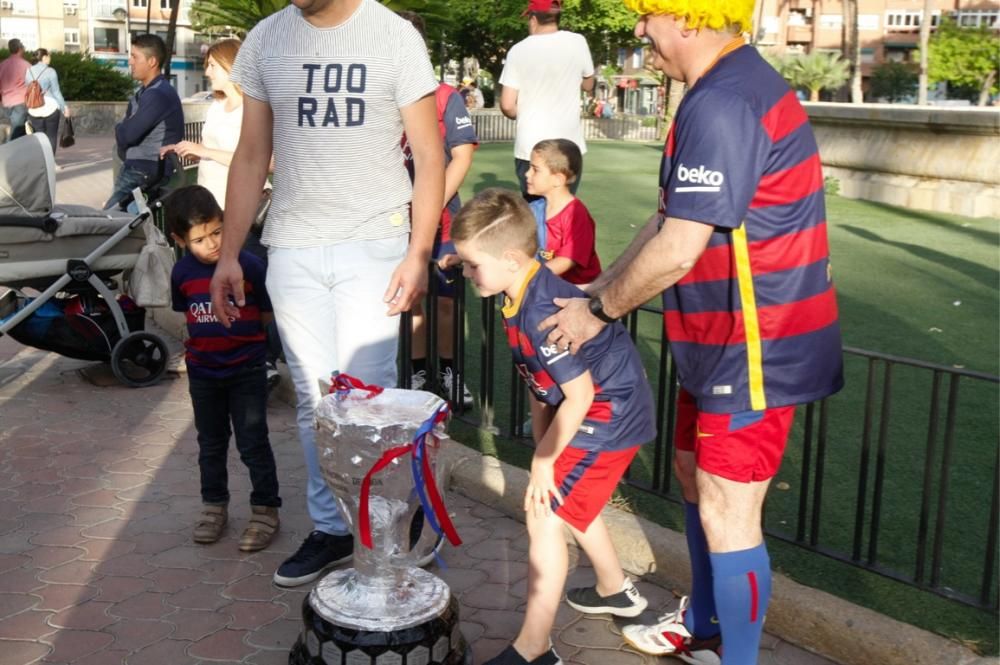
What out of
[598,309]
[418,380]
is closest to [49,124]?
[418,380]

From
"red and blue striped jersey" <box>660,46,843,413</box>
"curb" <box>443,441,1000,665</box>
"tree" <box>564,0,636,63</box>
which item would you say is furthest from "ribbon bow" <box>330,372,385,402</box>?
"tree" <box>564,0,636,63</box>

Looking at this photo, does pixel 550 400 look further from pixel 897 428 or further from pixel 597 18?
pixel 597 18

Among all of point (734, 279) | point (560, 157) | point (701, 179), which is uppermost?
point (701, 179)

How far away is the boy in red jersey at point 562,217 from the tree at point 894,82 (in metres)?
81.1

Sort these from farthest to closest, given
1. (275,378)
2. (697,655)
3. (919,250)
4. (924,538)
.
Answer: (919,250) → (275,378) → (924,538) → (697,655)

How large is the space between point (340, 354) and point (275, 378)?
107 inches

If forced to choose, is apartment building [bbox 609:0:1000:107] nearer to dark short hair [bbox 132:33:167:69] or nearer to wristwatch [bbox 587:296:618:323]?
dark short hair [bbox 132:33:167:69]

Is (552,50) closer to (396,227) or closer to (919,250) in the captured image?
(396,227)

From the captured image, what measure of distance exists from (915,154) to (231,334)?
459 inches

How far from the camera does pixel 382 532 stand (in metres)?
3.34

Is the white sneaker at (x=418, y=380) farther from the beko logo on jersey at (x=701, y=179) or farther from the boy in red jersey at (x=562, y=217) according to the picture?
the beko logo on jersey at (x=701, y=179)

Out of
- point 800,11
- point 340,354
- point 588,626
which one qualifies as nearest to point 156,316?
point 340,354

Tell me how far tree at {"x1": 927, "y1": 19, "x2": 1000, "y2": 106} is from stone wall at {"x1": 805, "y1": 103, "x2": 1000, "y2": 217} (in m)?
61.5

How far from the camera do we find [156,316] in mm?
8766
